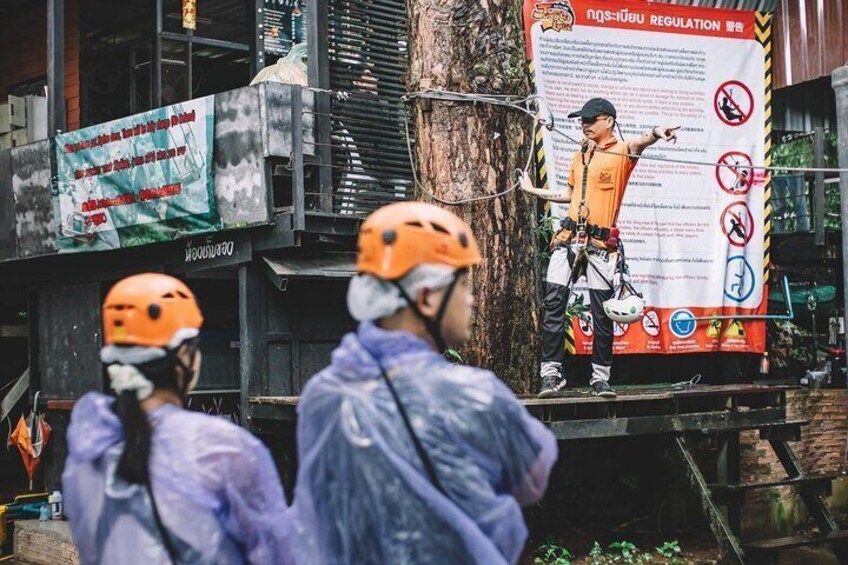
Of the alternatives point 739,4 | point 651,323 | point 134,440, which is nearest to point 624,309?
point 651,323

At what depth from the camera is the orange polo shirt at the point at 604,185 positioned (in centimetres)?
Result: 873

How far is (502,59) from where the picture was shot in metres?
8.05

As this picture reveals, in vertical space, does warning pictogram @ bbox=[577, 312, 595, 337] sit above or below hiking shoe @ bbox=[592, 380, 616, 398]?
above

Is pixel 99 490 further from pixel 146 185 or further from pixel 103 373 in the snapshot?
pixel 103 373

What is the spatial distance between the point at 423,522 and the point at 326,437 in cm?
36

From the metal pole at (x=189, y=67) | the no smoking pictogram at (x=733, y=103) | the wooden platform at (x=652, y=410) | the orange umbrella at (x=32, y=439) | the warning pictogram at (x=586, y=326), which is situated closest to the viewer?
the wooden platform at (x=652, y=410)

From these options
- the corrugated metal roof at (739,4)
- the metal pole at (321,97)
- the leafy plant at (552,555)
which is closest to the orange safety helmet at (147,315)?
the leafy plant at (552,555)

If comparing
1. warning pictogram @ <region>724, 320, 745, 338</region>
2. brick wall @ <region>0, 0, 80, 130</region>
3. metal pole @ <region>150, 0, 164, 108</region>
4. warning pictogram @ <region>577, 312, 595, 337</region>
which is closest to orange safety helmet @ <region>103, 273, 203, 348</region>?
warning pictogram @ <region>577, 312, 595, 337</region>

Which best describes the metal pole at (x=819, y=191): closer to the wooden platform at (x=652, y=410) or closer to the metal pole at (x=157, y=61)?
the wooden platform at (x=652, y=410)

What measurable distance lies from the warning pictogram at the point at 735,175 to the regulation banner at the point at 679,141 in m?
0.01

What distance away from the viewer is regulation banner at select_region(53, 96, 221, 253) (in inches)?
442

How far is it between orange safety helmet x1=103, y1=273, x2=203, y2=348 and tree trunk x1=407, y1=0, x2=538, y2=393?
4.57 m

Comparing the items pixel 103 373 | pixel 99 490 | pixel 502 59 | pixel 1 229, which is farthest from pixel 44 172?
pixel 99 490

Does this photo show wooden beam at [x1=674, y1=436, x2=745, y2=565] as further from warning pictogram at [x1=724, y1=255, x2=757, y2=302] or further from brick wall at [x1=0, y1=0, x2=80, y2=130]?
brick wall at [x1=0, y1=0, x2=80, y2=130]
